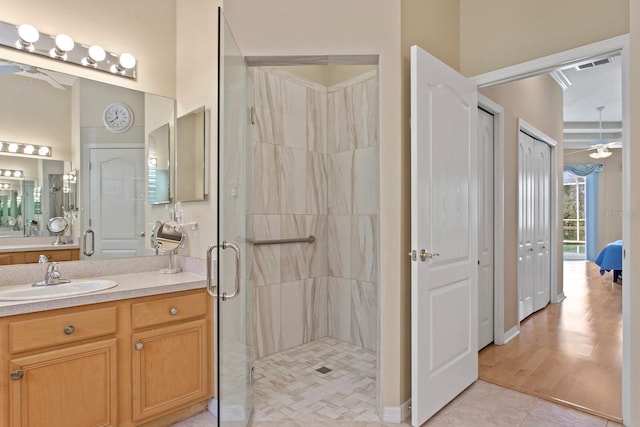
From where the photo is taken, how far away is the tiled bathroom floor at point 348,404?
6.91 ft

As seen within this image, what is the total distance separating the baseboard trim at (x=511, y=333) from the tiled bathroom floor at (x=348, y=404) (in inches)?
40.9

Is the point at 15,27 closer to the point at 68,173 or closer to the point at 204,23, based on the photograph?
the point at 68,173

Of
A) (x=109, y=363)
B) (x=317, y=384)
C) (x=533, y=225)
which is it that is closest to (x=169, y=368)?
(x=109, y=363)

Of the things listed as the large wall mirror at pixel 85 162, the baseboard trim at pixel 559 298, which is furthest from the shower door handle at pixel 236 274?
the baseboard trim at pixel 559 298

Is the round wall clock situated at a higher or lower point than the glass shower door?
higher

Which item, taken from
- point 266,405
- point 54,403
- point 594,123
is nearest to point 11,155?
point 54,403

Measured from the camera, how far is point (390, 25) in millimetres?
2127

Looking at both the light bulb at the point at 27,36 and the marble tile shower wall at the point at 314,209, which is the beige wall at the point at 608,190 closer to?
the marble tile shower wall at the point at 314,209

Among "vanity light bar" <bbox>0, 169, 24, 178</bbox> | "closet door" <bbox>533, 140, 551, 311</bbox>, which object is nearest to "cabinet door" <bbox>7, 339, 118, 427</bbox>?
"vanity light bar" <bbox>0, 169, 24, 178</bbox>

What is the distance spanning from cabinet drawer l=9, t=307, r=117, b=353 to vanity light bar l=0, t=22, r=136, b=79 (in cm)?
152

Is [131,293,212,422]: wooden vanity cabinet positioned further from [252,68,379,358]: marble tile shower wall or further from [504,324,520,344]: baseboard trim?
[504,324,520,344]: baseboard trim

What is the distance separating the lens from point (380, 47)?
6.99 feet

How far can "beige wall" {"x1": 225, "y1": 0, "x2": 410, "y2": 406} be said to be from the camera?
6.97ft

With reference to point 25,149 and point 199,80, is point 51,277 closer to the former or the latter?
point 25,149
